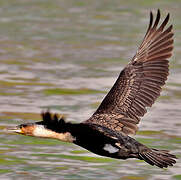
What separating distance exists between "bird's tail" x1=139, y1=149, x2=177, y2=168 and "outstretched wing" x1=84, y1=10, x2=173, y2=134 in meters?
0.58

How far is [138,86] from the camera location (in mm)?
10914

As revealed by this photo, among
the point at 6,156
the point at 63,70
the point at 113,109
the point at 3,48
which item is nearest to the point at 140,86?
the point at 113,109

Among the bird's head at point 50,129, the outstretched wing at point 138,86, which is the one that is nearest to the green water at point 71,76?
the outstretched wing at point 138,86

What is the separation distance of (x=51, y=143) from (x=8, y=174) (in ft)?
4.83

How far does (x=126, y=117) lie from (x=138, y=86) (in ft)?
2.07

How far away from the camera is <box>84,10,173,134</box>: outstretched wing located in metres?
10.3

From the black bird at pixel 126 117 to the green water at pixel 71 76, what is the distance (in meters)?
0.89

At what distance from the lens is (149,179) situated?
425 inches

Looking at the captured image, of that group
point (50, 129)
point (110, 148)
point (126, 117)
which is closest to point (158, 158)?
point (110, 148)

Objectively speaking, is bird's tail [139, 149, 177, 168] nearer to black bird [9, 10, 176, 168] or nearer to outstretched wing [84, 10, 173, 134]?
black bird [9, 10, 176, 168]

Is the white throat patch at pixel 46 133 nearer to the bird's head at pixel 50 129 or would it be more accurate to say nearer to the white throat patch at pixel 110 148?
the bird's head at pixel 50 129

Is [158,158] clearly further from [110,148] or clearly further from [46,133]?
[46,133]

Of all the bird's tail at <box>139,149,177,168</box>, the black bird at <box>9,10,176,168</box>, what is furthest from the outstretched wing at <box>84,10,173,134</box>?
the bird's tail at <box>139,149,177,168</box>

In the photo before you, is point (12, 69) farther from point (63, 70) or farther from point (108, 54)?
point (108, 54)
